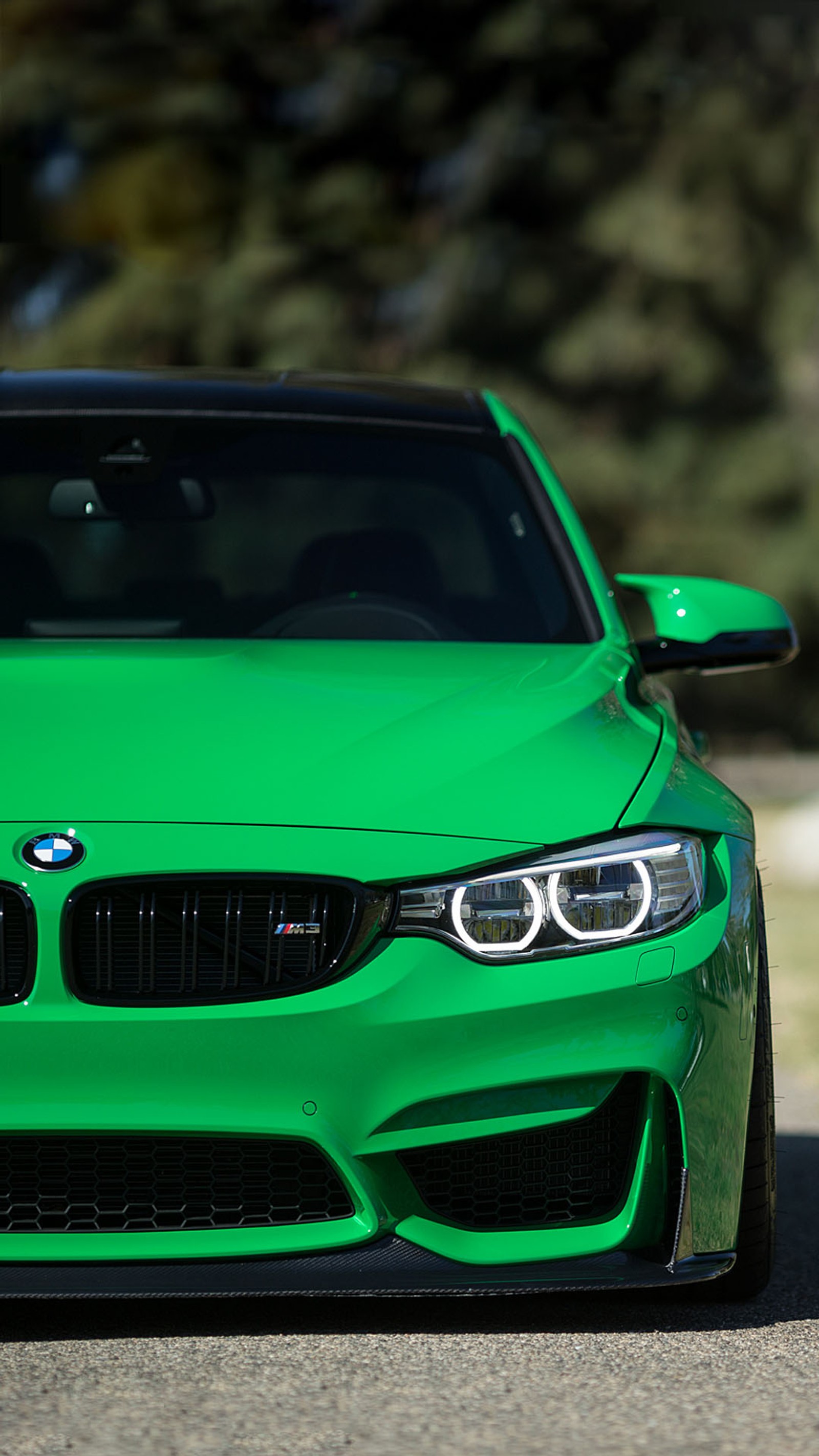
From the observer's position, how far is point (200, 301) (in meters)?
31.0

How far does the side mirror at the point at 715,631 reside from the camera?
161 inches

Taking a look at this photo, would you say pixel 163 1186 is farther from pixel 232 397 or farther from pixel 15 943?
pixel 232 397

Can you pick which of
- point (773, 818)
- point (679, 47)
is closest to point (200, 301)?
point (679, 47)

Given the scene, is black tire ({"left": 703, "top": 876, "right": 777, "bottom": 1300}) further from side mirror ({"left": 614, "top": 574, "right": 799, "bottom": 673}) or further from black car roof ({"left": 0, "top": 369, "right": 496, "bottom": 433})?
black car roof ({"left": 0, "top": 369, "right": 496, "bottom": 433})

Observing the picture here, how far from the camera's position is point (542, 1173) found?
2.96 metres

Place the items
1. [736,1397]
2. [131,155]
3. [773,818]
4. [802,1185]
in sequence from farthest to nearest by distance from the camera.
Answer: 1. [131,155]
2. [773,818]
3. [802,1185]
4. [736,1397]

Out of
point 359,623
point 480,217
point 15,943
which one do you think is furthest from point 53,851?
point 480,217

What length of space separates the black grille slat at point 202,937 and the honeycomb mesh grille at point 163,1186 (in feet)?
0.73

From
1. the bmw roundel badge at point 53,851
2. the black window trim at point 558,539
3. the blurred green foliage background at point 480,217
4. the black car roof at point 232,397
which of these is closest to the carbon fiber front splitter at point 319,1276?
the bmw roundel badge at point 53,851

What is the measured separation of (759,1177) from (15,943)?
46.7 inches

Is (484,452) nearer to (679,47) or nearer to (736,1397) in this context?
(736,1397)

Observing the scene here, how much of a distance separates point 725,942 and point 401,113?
101 feet

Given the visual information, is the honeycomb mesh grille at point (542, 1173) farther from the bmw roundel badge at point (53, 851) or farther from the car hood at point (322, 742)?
the bmw roundel badge at point (53, 851)

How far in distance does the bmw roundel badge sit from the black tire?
1.05 meters
